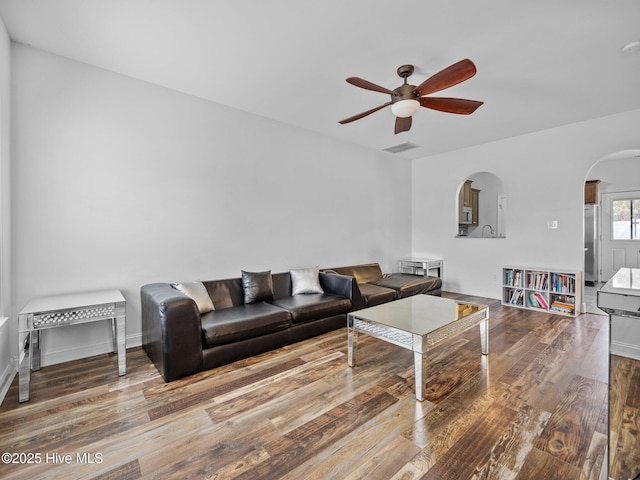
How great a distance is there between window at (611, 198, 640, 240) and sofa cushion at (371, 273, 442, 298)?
4492 millimetres

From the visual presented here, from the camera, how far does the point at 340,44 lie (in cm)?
254

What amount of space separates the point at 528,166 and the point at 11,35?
21.2 feet

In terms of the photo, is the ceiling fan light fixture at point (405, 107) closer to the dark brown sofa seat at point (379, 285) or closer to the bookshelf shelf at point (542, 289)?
the dark brown sofa seat at point (379, 285)

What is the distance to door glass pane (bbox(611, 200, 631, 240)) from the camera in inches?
247

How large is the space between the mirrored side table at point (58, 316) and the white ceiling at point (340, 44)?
7.23ft

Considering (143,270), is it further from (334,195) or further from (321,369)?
(334,195)

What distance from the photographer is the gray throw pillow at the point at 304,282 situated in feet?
13.2

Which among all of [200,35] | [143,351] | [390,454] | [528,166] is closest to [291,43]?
[200,35]

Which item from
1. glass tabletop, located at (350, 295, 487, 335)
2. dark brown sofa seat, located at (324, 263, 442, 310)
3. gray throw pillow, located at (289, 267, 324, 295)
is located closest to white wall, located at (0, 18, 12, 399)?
gray throw pillow, located at (289, 267, 324, 295)

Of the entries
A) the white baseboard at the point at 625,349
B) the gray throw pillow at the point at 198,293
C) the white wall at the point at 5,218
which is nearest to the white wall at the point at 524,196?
the white baseboard at the point at 625,349

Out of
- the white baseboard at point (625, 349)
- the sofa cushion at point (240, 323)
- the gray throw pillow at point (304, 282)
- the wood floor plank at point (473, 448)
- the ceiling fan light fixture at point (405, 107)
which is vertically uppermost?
the ceiling fan light fixture at point (405, 107)

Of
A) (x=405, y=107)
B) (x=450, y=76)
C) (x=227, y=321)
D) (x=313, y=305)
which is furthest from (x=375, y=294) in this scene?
(x=450, y=76)

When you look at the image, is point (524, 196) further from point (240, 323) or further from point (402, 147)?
point (240, 323)

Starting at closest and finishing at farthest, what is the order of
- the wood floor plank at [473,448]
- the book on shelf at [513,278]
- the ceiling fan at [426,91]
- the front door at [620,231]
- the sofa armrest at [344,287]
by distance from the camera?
1. the wood floor plank at [473,448]
2. the ceiling fan at [426,91]
3. the sofa armrest at [344,287]
4. the book on shelf at [513,278]
5. the front door at [620,231]
